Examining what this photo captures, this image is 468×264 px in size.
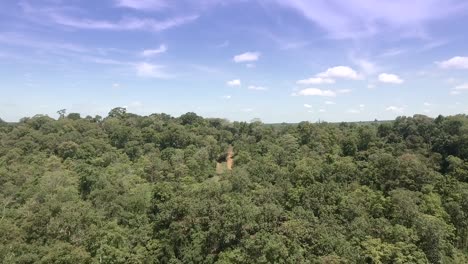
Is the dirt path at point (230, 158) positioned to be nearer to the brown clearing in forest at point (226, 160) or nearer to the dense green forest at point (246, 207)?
the brown clearing in forest at point (226, 160)

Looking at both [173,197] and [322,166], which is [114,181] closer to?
[173,197]

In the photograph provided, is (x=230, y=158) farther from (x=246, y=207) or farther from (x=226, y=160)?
(x=246, y=207)

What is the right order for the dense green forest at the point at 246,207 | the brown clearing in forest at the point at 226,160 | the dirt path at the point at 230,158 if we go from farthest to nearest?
the dirt path at the point at 230,158 < the brown clearing in forest at the point at 226,160 < the dense green forest at the point at 246,207

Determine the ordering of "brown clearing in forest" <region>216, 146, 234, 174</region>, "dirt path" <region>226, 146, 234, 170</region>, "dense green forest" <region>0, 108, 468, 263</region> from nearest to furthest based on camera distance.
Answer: "dense green forest" <region>0, 108, 468, 263</region> → "brown clearing in forest" <region>216, 146, 234, 174</region> → "dirt path" <region>226, 146, 234, 170</region>

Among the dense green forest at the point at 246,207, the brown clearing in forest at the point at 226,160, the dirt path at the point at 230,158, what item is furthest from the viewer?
the dirt path at the point at 230,158

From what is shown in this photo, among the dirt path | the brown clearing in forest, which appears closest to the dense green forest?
the brown clearing in forest

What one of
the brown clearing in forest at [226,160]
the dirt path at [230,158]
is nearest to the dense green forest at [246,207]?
the brown clearing in forest at [226,160]

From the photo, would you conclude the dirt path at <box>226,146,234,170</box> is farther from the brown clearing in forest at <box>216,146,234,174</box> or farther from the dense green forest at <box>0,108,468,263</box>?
the dense green forest at <box>0,108,468,263</box>

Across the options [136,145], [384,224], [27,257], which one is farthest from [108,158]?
[384,224]

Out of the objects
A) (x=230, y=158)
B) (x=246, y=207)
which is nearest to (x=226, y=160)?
(x=230, y=158)
